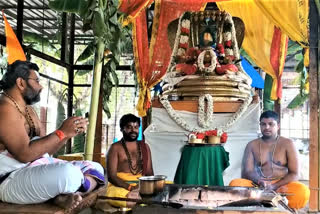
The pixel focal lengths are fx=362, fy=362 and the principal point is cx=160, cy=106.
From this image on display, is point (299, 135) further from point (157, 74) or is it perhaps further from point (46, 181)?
point (46, 181)

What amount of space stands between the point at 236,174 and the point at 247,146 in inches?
14.1

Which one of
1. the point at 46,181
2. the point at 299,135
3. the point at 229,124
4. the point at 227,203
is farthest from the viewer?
the point at 299,135

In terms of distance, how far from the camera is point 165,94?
15.2ft

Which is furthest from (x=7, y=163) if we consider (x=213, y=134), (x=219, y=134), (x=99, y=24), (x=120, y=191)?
(x=99, y=24)

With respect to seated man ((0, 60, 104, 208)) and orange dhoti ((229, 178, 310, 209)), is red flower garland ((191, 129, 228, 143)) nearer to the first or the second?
orange dhoti ((229, 178, 310, 209))

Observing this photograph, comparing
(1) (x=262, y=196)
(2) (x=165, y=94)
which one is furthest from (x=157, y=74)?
(1) (x=262, y=196)

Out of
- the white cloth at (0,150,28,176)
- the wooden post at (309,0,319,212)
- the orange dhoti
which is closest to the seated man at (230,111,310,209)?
the orange dhoti

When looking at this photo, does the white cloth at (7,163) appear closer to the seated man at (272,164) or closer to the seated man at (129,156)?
the seated man at (129,156)

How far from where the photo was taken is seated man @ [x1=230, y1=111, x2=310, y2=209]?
3.73 m

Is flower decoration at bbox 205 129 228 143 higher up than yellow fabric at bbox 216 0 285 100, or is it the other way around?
yellow fabric at bbox 216 0 285 100

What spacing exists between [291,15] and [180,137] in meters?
2.50

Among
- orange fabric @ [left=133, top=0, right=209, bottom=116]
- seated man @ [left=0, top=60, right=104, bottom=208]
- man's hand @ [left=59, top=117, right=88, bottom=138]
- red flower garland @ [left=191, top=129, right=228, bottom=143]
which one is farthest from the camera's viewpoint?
orange fabric @ [left=133, top=0, right=209, bottom=116]

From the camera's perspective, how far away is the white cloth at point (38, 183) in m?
1.87

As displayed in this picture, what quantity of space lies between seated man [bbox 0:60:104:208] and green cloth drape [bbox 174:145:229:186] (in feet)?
6.44
